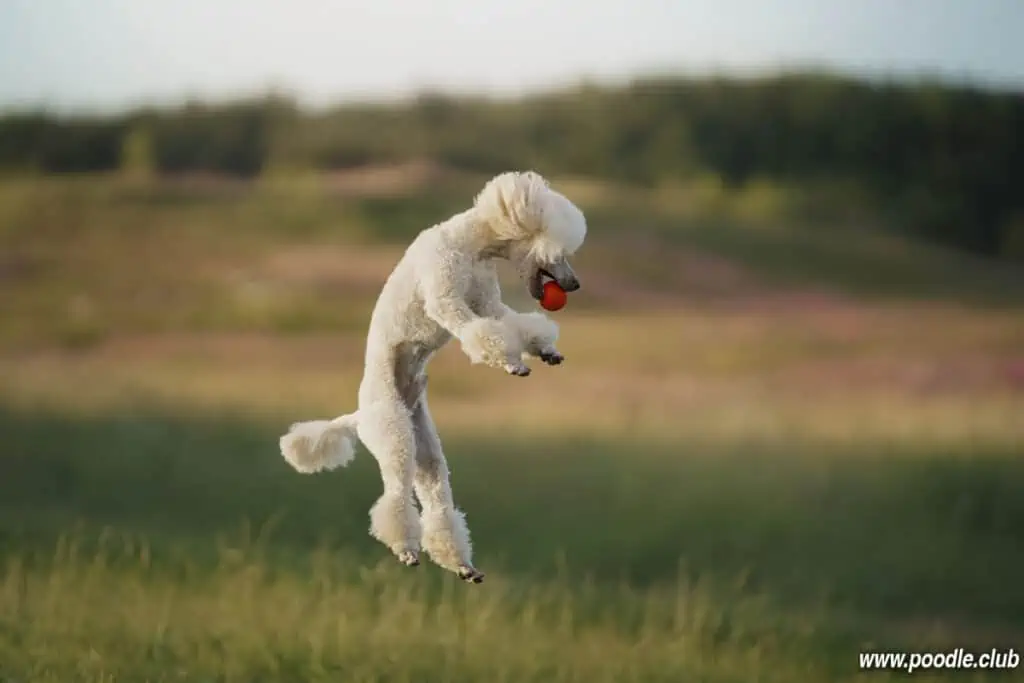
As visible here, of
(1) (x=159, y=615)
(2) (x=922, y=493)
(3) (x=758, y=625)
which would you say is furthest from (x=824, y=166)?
(1) (x=159, y=615)

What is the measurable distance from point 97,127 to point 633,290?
171 cm

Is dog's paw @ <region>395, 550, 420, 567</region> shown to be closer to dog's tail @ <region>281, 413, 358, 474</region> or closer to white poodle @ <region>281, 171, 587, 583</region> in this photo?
white poodle @ <region>281, 171, 587, 583</region>

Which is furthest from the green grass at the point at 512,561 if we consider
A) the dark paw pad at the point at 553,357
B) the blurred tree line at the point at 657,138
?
the dark paw pad at the point at 553,357

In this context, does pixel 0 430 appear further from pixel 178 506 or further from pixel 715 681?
pixel 715 681

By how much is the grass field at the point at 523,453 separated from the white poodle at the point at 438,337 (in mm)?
887

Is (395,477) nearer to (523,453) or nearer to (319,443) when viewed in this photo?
(319,443)

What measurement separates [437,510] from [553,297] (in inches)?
9.0

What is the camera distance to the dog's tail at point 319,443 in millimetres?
1155

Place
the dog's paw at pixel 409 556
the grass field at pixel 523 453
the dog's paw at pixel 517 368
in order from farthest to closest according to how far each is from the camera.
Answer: the grass field at pixel 523 453
the dog's paw at pixel 409 556
the dog's paw at pixel 517 368

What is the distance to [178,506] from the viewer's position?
9.27ft

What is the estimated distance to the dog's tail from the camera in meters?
1.16

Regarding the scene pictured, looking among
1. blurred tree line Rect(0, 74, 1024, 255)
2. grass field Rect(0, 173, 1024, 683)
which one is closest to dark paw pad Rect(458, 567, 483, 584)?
grass field Rect(0, 173, 1024, 683)

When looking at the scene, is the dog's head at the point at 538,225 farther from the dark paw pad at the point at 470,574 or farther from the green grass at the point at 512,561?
the green grass at the point at 512,561

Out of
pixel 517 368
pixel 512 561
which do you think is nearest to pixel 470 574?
pixel 517 368
